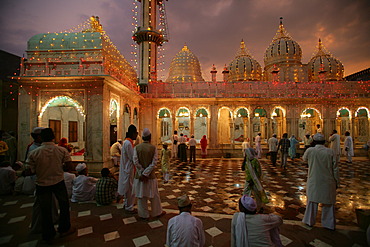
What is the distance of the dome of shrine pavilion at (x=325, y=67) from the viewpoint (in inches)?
689

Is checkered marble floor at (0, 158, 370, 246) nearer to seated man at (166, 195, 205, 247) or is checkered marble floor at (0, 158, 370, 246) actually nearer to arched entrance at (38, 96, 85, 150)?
seated man at (166, 195, 205, 247)

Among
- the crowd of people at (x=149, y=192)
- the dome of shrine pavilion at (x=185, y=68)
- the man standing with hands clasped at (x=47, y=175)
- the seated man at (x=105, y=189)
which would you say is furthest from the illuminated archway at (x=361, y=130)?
the man standing with hands clasped at (x=47, y=175)

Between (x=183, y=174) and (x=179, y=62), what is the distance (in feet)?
51.6

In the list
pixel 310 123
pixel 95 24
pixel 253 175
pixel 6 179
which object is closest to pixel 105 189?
pixel 6 179

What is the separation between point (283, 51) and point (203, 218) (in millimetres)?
19314

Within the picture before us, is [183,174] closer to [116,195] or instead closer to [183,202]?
[116,195]

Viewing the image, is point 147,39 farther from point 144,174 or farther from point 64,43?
point 144,174

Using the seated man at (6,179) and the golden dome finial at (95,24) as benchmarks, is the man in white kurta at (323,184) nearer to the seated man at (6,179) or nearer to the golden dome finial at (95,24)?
the seated man at (6,179)

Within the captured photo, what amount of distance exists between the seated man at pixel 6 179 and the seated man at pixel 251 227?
663 centimetres

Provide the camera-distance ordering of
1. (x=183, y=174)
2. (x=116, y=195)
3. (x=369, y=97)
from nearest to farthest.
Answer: (x=116, y=195) < (x=183, y=174) < (x=369, y=97)

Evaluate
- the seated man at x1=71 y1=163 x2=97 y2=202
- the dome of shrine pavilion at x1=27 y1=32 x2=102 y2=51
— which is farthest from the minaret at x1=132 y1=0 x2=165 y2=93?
the seated man at x1=71 y1=163 x2=97 y2=202

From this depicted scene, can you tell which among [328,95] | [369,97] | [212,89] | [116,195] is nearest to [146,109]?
[212,89]

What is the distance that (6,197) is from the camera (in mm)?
5254

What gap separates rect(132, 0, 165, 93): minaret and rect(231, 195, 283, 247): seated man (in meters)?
13.5
